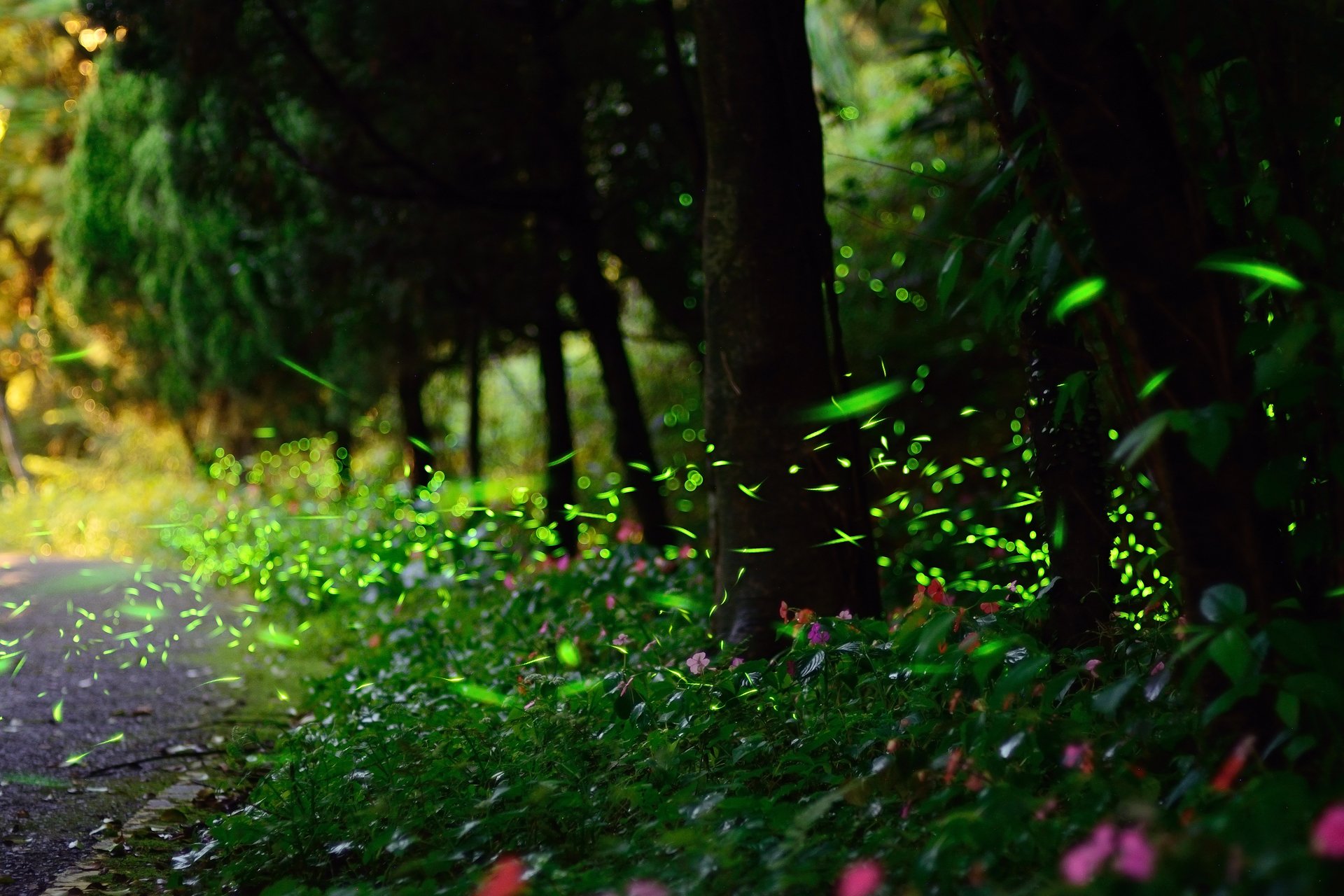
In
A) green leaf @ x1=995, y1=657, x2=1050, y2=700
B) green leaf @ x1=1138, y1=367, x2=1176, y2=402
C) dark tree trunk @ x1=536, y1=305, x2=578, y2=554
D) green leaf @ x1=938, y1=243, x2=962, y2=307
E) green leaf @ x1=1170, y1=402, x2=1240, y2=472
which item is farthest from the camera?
dark tree trunk @ x1=536, y1=305, x2=578, y2=554

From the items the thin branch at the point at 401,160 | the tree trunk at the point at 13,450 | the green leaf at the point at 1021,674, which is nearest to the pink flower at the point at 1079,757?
the green leaf at the point at 1021,674

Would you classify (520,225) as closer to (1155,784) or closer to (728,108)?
(728,108)

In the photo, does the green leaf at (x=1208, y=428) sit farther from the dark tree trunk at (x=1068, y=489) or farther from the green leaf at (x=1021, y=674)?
the dark tree trunk at (x=1068, y=489)

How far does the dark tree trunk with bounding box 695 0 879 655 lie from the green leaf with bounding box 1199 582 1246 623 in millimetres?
1994

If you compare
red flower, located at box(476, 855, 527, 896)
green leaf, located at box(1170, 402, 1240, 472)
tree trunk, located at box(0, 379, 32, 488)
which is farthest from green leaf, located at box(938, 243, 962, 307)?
tree trunk, located at box(0, 379, 32, 488)

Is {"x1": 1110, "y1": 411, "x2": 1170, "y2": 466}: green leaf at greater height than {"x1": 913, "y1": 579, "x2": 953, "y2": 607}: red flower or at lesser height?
greater

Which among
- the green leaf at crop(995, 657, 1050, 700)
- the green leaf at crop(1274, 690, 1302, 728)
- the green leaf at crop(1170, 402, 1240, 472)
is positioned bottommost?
the green leaf at crop(1274, 690, 1302, 728)

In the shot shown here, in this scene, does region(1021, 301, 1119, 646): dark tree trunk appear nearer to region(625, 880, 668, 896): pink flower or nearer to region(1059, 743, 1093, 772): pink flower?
region(1059, 743, 1093, 772): pink flower

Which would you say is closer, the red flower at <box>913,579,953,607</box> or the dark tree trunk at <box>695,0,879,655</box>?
the red flower at <box>913,579,953,607</box>

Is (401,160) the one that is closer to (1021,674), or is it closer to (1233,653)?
(1021,674)

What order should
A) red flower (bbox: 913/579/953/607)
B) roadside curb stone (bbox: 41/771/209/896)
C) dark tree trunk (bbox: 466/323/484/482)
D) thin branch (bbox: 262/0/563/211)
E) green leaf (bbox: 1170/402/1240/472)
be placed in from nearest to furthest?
green leaf (bbox: 1170/402/1240/472), roadside curb stone (bbox: 41/771/209/896), red flower (bbox: 913/579/953/607), thin branch (bbox: 262/0/563/211), dark tree trunk (bbox: 466/323/484/482)

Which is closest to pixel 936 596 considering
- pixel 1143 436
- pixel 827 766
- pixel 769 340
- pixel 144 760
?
pixel 827 766

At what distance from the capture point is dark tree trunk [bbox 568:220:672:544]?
728 centimetres

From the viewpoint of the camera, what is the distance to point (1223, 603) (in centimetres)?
204
